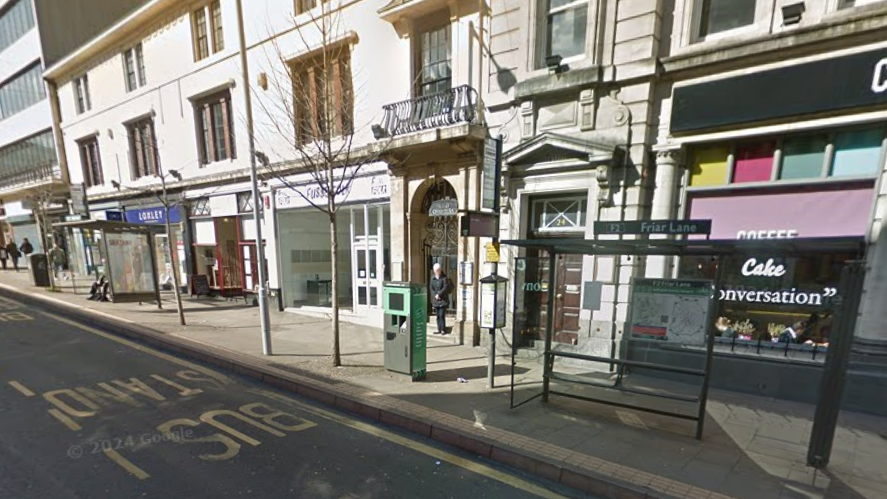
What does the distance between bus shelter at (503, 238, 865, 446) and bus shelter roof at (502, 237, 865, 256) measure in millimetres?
11

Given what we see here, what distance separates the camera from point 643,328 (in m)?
5.17

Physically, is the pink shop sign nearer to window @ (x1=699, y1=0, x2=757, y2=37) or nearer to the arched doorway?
window @ (x1=699, y1=0, x2=757, y2=37)

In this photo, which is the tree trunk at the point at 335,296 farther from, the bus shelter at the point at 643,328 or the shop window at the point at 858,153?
the shop window at the point at 858,153

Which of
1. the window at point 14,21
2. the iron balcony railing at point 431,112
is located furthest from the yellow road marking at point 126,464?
the window at point 14,21

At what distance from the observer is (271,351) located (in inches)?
269

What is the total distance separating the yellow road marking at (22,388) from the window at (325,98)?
5773 millimetres

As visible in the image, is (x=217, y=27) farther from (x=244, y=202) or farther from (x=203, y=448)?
(x=203, y=448)

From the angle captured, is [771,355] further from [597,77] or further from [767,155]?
[597,77]

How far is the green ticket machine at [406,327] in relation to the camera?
559cm

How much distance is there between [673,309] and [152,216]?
19836 mm

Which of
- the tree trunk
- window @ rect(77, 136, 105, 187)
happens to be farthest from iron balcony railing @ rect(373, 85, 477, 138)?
window @ rect(77, 136, 105, 187)

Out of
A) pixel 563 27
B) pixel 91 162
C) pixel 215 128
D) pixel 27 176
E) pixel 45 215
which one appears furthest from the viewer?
pixel 27 176

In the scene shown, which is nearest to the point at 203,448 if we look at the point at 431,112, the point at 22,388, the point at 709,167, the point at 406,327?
the point at 406,327

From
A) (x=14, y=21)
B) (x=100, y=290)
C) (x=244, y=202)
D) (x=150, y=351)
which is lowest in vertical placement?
(x=150, y=351)
